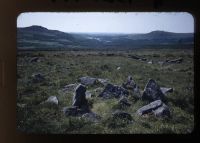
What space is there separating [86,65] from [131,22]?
32 centimetres

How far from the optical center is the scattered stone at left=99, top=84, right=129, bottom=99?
1.46m

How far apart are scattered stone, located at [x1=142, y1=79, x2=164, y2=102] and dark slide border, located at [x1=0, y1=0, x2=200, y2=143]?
188mm

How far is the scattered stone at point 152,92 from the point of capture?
1.47 metres

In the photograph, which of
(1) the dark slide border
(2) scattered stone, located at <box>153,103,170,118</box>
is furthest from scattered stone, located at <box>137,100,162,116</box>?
(1) the dark slide border

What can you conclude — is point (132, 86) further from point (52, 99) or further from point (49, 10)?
point (49, 10)

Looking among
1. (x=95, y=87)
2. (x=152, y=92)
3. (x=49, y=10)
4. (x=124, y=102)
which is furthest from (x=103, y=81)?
(x=49, y=10)

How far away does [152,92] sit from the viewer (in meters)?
1.47

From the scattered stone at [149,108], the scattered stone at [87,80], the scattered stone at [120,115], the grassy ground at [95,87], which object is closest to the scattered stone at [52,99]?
the grassy ground at [95,87]

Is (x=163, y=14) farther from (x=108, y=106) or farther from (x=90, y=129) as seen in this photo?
(x=90, y=129)

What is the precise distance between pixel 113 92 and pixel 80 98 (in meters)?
0.17

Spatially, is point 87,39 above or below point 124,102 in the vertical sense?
above

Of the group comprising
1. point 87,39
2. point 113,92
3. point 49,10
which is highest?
point 49,10

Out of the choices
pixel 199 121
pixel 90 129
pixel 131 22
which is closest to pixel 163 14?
pixel 131 22

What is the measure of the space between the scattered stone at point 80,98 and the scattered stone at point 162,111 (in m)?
0.35
